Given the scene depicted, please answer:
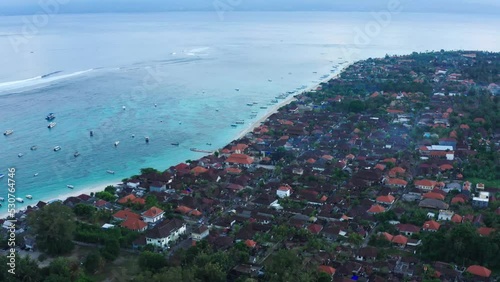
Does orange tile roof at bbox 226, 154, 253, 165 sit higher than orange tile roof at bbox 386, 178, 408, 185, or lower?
lower

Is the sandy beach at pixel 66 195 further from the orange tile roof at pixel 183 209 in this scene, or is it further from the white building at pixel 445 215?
the white building at pixel 445 215

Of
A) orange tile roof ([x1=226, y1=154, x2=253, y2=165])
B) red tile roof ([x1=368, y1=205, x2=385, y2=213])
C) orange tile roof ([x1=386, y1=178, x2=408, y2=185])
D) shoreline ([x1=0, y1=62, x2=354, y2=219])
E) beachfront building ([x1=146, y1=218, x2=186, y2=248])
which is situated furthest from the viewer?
orange tile roof ([x1=226, y1=154, x2=253, y2=165])

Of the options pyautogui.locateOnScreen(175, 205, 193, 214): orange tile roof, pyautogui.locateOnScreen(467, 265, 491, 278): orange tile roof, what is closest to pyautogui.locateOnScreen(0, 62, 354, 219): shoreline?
pyautogui.locateOnScreen(175, 205, 193, 214): orange tile roof

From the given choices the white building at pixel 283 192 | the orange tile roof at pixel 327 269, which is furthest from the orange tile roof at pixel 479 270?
the white building at pixel 283 192

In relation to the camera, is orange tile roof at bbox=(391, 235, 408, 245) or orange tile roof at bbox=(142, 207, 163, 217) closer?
orange tile roof at bbox=(391, 235, 408, 245)

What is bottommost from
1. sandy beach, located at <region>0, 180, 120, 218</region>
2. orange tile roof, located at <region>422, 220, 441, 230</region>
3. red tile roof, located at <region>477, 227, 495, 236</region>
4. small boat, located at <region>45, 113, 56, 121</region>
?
sandy beach, located at <region>0, 180, 120, 218</region>

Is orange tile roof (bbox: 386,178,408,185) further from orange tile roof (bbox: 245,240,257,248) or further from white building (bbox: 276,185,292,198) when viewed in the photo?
orange tile roof (bbox: 245,240,257,248)
